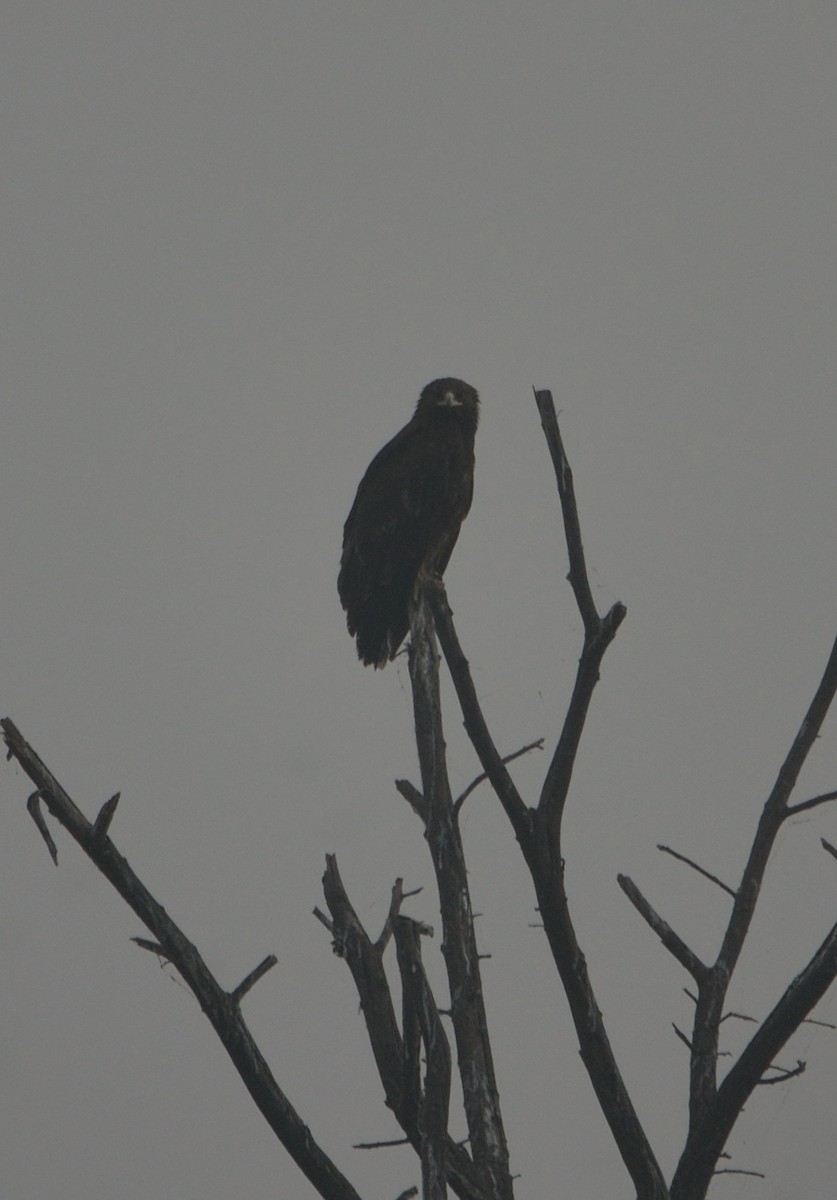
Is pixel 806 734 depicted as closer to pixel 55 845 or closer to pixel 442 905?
pixel 442 905

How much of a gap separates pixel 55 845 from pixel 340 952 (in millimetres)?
993

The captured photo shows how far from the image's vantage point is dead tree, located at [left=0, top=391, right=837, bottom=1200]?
2.79 m

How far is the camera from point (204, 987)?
9.78 feet

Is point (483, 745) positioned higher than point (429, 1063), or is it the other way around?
point (483, 745)

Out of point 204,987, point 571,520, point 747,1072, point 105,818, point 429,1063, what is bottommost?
point 747,1072

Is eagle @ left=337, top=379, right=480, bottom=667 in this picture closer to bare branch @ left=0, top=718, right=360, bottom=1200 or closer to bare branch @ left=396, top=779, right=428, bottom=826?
bare branch @ left=396, top=779, right=428, bottom=826

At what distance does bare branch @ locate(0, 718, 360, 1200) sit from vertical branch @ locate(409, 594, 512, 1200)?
455 mm

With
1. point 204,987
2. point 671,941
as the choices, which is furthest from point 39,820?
point 671,941

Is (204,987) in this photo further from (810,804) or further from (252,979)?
(810,804)

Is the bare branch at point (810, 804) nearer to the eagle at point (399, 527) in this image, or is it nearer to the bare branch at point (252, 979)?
the bare branch at point (252, 979)

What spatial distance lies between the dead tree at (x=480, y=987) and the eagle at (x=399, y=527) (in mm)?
3472

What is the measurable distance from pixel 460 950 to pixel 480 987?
0.12 m

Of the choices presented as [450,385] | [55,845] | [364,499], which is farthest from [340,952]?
[450,385]

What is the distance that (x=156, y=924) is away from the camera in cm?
297
